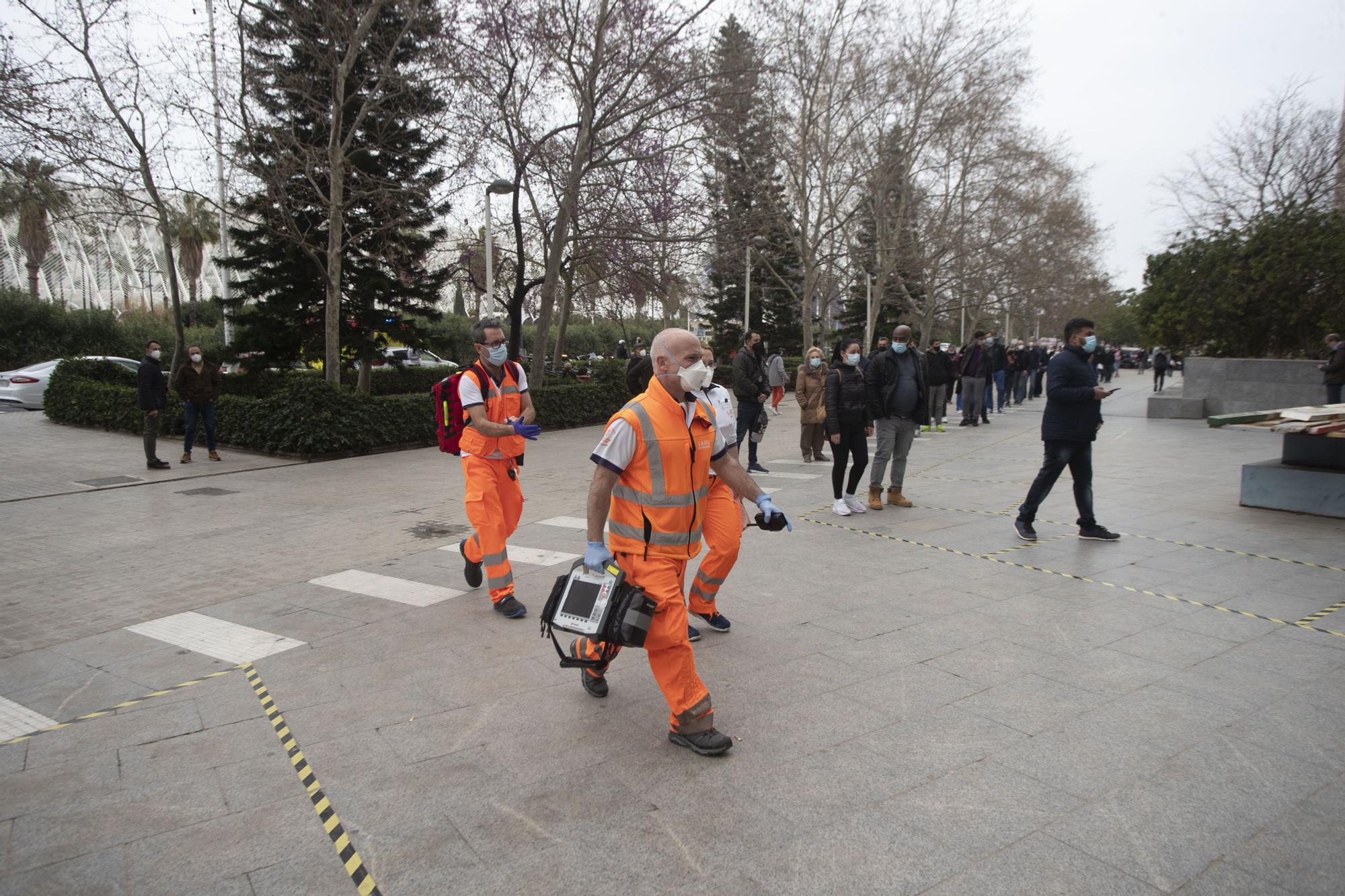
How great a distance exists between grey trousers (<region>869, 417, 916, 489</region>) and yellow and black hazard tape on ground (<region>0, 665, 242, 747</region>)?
608 centimetres

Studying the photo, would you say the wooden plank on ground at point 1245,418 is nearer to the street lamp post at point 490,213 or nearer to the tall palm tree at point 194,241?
the street lamp post at point 490,213

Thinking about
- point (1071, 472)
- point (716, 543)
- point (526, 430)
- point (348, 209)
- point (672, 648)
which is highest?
point (348, 209)

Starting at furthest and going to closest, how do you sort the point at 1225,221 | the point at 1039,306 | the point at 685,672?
the point at 1039,306 < the point at 1225,221 < the point at 685,672

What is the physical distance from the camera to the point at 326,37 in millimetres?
15781

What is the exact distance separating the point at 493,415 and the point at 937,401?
1360 centimetres

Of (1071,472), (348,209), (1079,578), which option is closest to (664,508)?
(1079,578)

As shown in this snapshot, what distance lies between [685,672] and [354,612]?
3.06m

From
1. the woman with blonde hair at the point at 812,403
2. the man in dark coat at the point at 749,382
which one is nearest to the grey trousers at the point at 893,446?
the man in dark coat at the point at 749,382

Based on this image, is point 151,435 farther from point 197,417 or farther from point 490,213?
point 490,213

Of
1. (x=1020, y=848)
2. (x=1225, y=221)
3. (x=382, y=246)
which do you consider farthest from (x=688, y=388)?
(x=1225, y=221)

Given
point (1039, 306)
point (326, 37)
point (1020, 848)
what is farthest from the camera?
point (1039, 306)

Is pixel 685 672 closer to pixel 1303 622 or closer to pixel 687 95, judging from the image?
pixel 1303 622

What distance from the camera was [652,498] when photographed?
11.5 ft

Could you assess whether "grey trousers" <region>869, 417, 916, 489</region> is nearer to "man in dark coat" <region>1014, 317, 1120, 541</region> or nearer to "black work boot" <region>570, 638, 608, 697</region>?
"man in dark coat" <region>1014, 317, 1120, 541</region>
